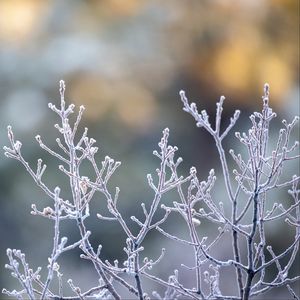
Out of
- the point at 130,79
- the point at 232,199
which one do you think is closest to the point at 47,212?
the point at 232,199

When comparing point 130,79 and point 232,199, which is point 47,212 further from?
point 130,79

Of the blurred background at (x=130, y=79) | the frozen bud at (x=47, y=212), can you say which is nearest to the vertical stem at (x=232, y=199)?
the frozen bud at (x=47, y=212)

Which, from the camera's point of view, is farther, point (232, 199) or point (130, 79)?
point (130, 79)

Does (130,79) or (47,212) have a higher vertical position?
(130,79)

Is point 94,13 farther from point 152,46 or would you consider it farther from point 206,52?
point 206,52

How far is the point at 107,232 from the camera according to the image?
16.3ft

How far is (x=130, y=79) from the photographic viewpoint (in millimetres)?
5105

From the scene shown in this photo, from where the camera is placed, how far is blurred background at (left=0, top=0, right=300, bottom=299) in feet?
16.0

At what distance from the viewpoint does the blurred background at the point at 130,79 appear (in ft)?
16.0

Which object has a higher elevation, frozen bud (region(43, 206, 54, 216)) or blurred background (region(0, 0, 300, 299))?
blurred background (region(0, 0, 300, 299))

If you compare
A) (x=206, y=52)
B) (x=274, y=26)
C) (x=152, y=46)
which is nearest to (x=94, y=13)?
(x=152, y=46)

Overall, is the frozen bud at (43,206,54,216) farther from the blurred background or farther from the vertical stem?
the blurred background

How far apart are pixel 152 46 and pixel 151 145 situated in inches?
27.5

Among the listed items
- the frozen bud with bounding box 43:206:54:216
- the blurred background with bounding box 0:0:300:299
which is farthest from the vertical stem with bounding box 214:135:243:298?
the blurred background with bounding box 0:0:300:299
